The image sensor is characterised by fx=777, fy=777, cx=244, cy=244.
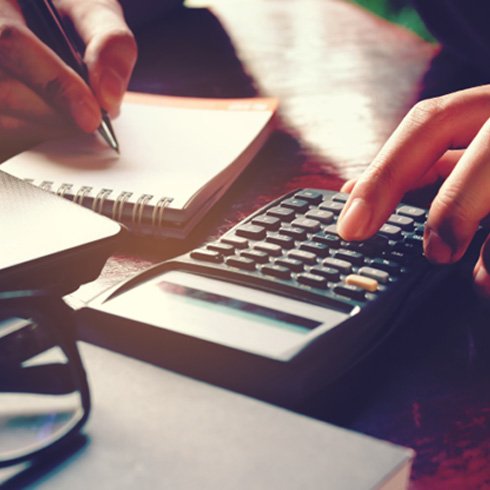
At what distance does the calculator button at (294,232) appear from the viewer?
47 centimetres

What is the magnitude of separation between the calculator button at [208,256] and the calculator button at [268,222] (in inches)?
2.1

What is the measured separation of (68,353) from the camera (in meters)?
0.30

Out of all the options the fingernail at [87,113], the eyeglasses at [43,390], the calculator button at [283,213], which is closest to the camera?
the eyeglasses at [43,390]

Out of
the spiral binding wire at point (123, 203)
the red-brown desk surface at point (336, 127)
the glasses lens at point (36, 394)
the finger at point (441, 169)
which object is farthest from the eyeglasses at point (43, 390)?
the finger at point (441, 169)

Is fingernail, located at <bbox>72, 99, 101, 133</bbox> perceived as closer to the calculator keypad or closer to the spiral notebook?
the spiral notebook

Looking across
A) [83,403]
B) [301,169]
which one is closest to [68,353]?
[83,403]

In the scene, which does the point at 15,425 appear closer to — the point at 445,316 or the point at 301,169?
the point at 445,316

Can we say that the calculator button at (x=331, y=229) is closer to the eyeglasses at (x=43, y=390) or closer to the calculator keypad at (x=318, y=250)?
the calculator keypad at (x=318, y=250)

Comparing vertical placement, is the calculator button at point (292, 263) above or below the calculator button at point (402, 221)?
above

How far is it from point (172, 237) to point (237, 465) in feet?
0.93

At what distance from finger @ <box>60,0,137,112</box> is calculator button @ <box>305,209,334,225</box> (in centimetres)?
30

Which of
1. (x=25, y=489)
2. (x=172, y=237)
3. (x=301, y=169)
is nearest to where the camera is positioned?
(x=25, y=489)

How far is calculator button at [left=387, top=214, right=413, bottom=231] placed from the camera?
487mm

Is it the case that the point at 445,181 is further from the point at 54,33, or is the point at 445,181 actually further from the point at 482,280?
the point at 54,33
